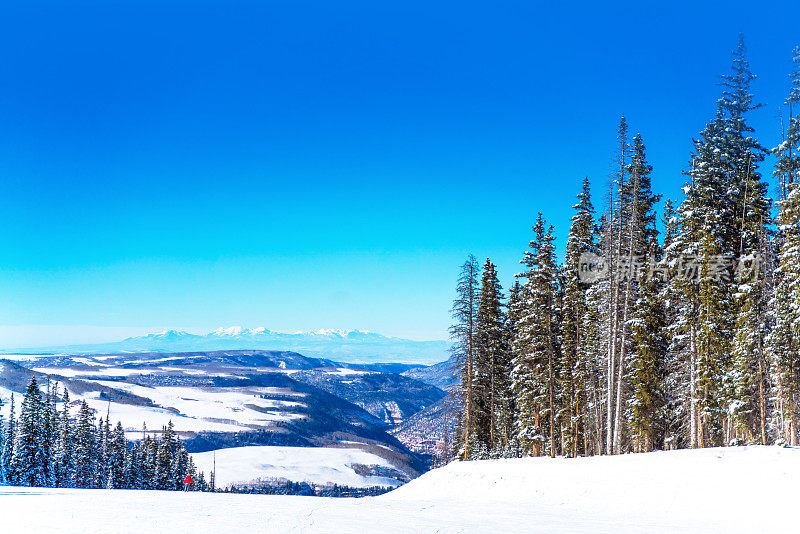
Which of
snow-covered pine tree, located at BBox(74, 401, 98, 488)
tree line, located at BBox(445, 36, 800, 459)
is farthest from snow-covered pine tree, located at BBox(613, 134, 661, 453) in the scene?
snow-covered pine tree, located at BBox(74, 401, 98, 488)

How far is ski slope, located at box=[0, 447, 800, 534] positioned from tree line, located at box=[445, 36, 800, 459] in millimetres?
6076

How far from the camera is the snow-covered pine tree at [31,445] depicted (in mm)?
49719

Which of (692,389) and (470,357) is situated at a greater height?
(470,357)

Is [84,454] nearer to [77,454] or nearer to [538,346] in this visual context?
[77,454]

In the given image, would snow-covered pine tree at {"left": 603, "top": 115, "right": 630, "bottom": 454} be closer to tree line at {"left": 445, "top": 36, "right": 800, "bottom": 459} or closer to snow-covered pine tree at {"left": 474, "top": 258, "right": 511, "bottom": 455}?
tree line at {"left": 445, "top": 36, "right": 800, "bottom": 459}

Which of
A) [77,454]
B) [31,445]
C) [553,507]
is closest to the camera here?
[553,507]

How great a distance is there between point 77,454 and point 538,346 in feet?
183

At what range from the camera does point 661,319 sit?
34.5 metres

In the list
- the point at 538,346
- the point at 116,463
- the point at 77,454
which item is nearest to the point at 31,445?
the point at 77,454

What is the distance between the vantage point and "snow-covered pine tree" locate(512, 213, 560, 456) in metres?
38.0

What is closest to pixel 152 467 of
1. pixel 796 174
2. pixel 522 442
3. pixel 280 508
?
pixel 522 442

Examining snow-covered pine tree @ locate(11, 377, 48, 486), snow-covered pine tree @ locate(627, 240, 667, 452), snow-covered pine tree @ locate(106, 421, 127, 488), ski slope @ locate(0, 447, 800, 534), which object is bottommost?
snow-covered pine tree @ locate(106, 421, 127, 488)

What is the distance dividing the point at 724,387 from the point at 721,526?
1659 cm

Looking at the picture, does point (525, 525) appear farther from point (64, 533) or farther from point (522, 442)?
point (522, 442)
